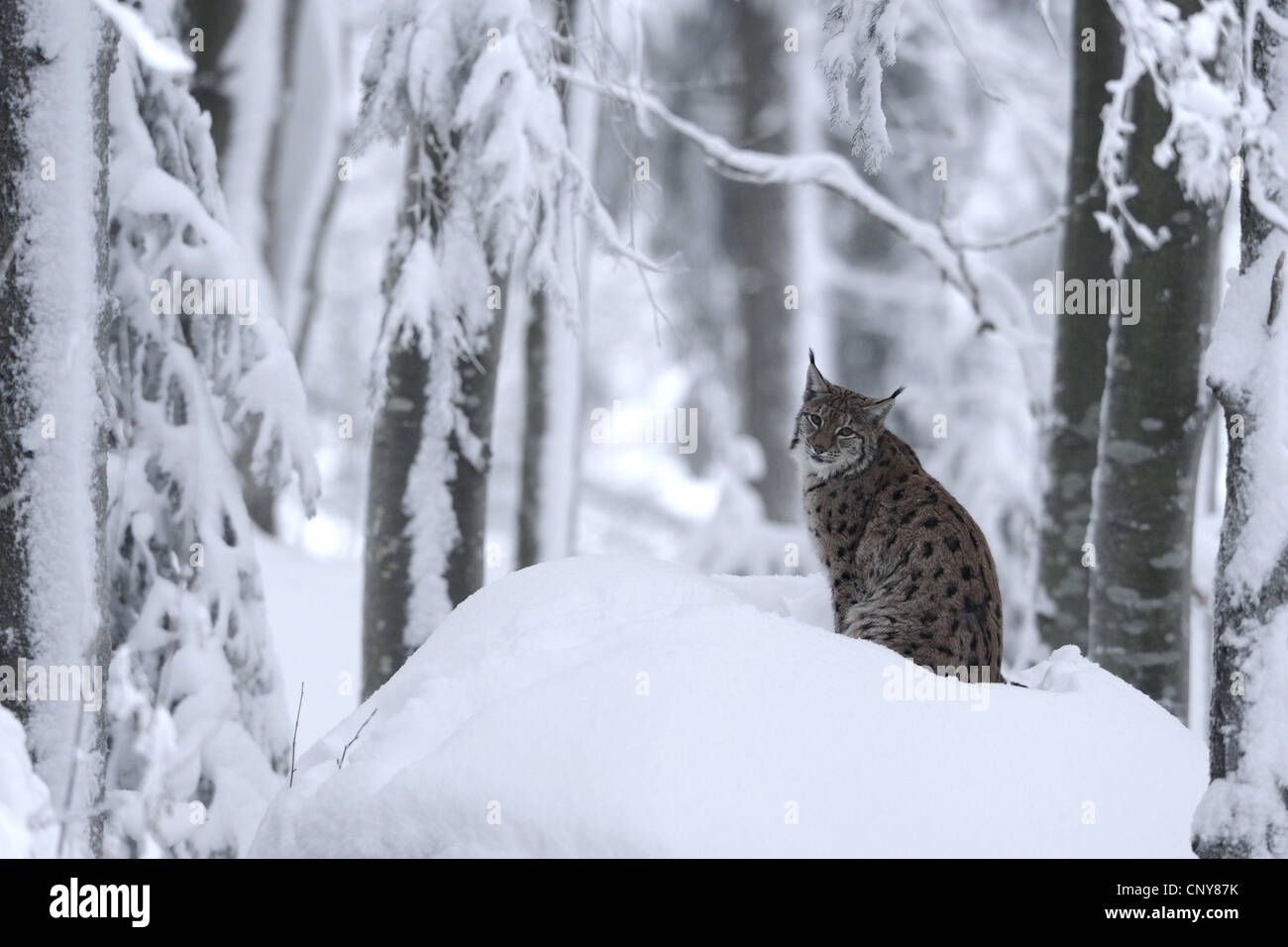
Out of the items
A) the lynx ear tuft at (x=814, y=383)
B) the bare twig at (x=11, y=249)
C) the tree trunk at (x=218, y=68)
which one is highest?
the tree trunk at (x=218, y=68)

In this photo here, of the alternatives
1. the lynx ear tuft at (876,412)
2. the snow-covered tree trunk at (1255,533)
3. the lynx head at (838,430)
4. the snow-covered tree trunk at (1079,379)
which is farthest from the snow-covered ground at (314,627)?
the snow-covered tree trunk at (1255,533)

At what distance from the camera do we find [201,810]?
5289mm

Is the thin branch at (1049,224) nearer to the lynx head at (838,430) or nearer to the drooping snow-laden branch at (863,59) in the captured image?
the lynx head at (838,430)

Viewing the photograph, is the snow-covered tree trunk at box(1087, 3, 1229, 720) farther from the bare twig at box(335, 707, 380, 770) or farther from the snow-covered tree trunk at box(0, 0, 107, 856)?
the snow-covered tree trunk at box(0, 0, 107, 856)

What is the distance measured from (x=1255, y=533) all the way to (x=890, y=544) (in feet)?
5.89

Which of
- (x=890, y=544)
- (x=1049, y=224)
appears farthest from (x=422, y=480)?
(x=1049, y=224)

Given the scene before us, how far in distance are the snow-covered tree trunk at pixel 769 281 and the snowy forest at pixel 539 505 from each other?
5.15m

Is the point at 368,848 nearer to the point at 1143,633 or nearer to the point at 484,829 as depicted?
the point at 484,829

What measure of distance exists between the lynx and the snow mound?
930 mm

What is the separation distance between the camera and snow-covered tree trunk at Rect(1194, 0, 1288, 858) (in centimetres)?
333

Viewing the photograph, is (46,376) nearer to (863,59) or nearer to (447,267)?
(447,267)

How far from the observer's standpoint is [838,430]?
5.64 m

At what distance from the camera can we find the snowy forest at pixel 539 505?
3.08 metres

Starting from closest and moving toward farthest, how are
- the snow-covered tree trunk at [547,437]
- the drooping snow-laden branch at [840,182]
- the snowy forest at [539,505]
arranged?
the snowy forest at [539,505] → the drooping snow-laden branch at [840,182] → the snow-covered tree trunk at [547,437]
